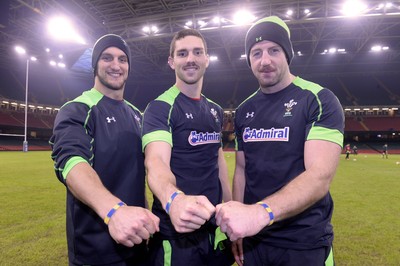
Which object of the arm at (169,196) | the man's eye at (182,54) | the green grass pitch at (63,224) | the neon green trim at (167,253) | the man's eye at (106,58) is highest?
the man's eye at (182,54)

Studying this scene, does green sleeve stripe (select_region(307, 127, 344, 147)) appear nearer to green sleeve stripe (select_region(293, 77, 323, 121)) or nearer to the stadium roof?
green sleeve stripe (select_region(293, 77, 323, 121))

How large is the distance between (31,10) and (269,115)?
67.3 feet

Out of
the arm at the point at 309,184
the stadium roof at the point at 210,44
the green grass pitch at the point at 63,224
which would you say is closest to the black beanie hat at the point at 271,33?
the arm at the point at 309,184

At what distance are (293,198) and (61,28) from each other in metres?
Result: 23.0

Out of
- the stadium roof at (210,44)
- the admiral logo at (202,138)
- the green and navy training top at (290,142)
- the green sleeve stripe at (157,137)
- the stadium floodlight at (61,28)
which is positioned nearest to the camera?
the green and navy training top at (290,142)

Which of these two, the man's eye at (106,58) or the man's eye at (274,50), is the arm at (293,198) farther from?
the man's eye at (106,58)

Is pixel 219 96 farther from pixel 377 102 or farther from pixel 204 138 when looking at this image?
pixel 204 138

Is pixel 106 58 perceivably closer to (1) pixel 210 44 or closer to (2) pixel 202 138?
(2) pixel 202 138

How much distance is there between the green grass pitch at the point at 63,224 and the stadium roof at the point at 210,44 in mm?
5182

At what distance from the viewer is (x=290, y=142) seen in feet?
6.67

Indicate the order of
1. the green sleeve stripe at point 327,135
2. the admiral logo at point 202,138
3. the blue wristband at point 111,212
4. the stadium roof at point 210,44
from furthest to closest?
1. the stadium roof at point 210,44
2. the admiral logo at point 202,138
3. the green sleeve stripe at point 327,135
4. the blue wristband at point 111,212

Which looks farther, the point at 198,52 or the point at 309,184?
the point at 198,52

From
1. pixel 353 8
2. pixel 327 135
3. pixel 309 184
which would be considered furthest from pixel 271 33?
pixel 353 8

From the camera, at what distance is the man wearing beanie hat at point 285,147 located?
184 centimetres
